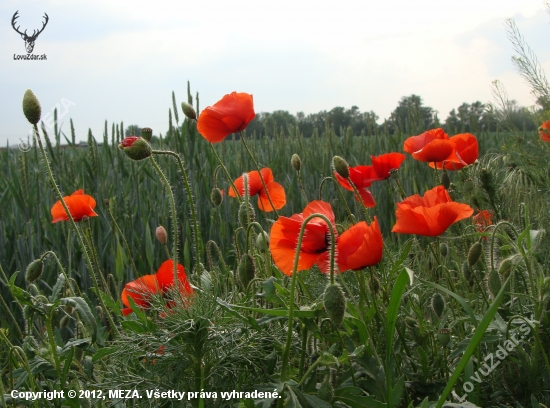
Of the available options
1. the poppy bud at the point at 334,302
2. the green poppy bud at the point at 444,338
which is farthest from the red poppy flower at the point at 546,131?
the poppy bud at the point at 334,302

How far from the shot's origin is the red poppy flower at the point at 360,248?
1002 millimetres

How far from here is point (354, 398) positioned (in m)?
0.90

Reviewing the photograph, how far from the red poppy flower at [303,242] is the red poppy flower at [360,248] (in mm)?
39

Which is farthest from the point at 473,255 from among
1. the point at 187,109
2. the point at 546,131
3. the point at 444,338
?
the point at 546,131

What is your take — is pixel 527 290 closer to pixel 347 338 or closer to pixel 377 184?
pixel 347 338

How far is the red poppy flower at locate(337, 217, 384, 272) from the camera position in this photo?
3.29 ft

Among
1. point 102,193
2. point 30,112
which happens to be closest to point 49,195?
point 102,193

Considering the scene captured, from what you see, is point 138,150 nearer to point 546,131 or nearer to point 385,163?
point 385,163

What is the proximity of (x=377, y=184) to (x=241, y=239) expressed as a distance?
1.26 metres

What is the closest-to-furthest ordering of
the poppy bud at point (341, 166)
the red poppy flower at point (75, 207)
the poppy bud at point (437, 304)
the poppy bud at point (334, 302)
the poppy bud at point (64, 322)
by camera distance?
1. the poppy bud at point (334, 302)
2. the poppy bud at point (437, 304)
3. the poppy bud at point (341, 166)
4. the poppy bud at point (64, 322)
5. the red poppy flower at point (75, 207)

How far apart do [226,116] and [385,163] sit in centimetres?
57

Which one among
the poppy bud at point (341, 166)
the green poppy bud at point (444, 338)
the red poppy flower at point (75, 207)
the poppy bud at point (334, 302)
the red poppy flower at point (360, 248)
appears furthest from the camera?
the red poppy flower at point (75, 207)

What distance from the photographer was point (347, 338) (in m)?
1.05

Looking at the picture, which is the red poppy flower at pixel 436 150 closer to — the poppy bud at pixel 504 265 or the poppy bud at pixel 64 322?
the poppy bud at pixel 504 265
